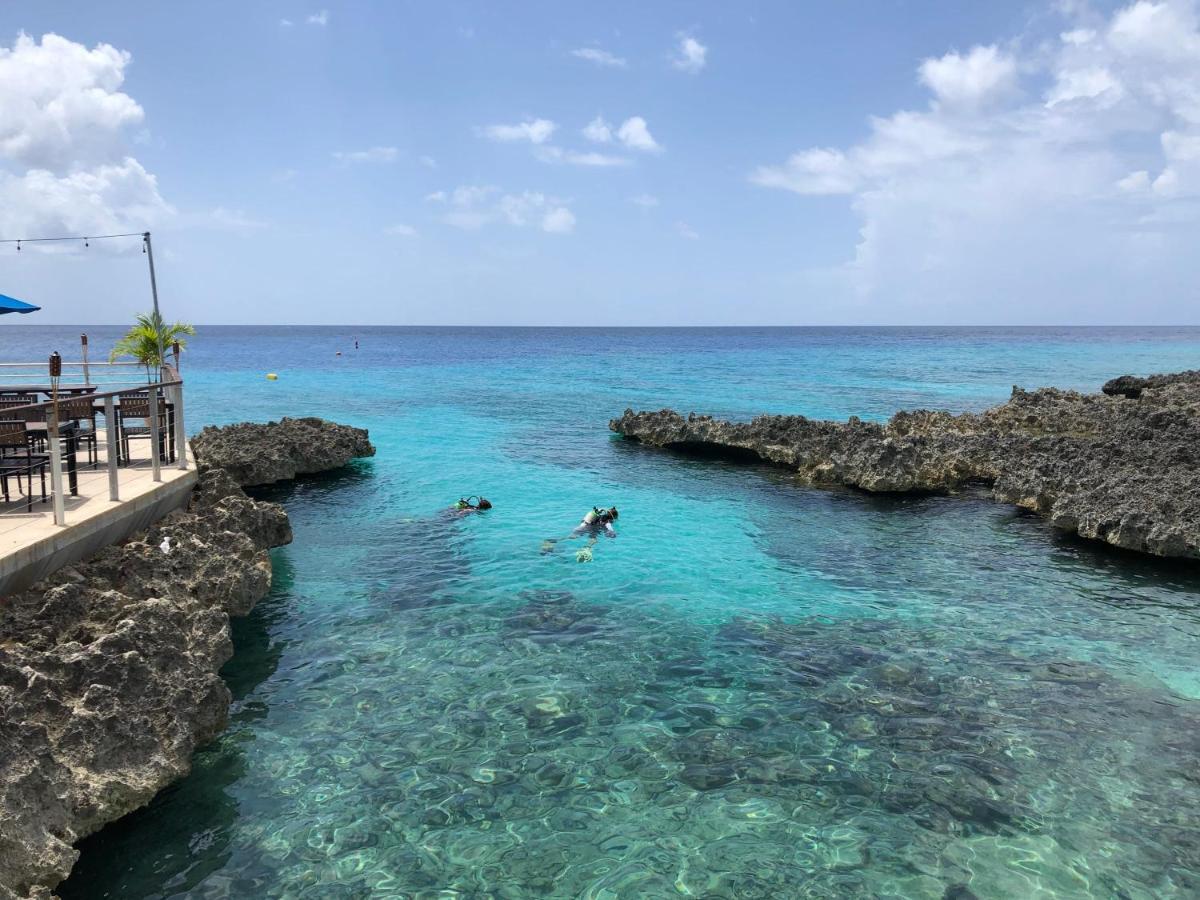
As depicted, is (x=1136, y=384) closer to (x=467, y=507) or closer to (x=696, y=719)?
(x=467, y=507)

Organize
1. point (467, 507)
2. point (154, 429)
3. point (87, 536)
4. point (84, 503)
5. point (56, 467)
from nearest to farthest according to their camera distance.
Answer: point (56, 467) → point (87, 536) → point (84, 503) → point (154, 429) → point (467, 507)

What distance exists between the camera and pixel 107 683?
24.0ft

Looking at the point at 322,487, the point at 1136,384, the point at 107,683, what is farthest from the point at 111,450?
the point at 1136,384

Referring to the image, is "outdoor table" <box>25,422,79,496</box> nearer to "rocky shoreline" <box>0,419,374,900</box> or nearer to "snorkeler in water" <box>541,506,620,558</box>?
"rocky shoreline" <box>0,419,374,900</box>

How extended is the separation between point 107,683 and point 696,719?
20.1 feet

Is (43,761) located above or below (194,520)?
below

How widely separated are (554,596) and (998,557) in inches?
353

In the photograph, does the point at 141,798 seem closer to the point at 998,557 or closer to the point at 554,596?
the point at 554,596

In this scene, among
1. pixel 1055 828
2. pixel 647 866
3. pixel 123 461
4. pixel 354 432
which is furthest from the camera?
pixel 354 432

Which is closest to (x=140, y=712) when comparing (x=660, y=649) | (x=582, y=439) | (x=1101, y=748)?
(x=660, y=649)

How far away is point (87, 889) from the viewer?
6.00 meters

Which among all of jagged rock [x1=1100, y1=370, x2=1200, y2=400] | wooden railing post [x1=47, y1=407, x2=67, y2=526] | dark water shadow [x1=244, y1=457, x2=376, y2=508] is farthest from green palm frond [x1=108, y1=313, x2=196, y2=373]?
jagged rock [x1=1100, y1=370, x2=1200, y2=400]

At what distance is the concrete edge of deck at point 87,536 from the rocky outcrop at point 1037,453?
54.2ft

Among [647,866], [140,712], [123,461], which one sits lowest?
[647,866]
